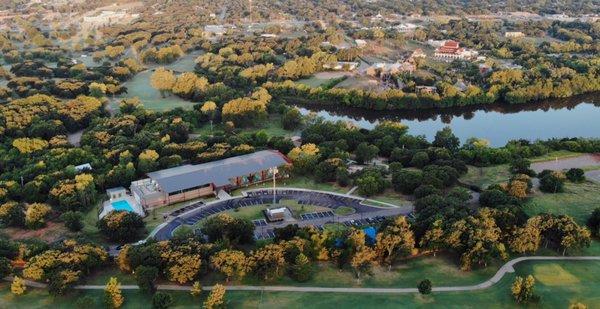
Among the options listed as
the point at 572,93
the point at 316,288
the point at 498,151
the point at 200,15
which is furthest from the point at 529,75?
the point at 200,15

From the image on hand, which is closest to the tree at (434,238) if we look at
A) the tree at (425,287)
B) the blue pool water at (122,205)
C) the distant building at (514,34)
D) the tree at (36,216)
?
the tree at (425,287)

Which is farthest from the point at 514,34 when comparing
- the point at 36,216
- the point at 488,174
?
the point at 36,216

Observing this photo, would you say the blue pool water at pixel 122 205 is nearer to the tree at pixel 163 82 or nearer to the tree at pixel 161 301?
the tree at pixel 161 301

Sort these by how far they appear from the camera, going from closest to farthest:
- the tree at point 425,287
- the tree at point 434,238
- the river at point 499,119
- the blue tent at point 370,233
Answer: the tree at point 425,287 < the tree at point 434,238 < the blue tent at point 370,233 < the river at point 499,119

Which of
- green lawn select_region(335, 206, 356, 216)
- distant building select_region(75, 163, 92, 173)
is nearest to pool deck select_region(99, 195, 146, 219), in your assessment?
distant building select_region(75, 163, 92, 173)

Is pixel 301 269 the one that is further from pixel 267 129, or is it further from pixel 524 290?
pixel 267 129

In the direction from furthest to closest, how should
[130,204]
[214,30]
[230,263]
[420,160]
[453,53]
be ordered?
[214,30] → [453,53] → [420,160] → [130,204] → [230,263]
